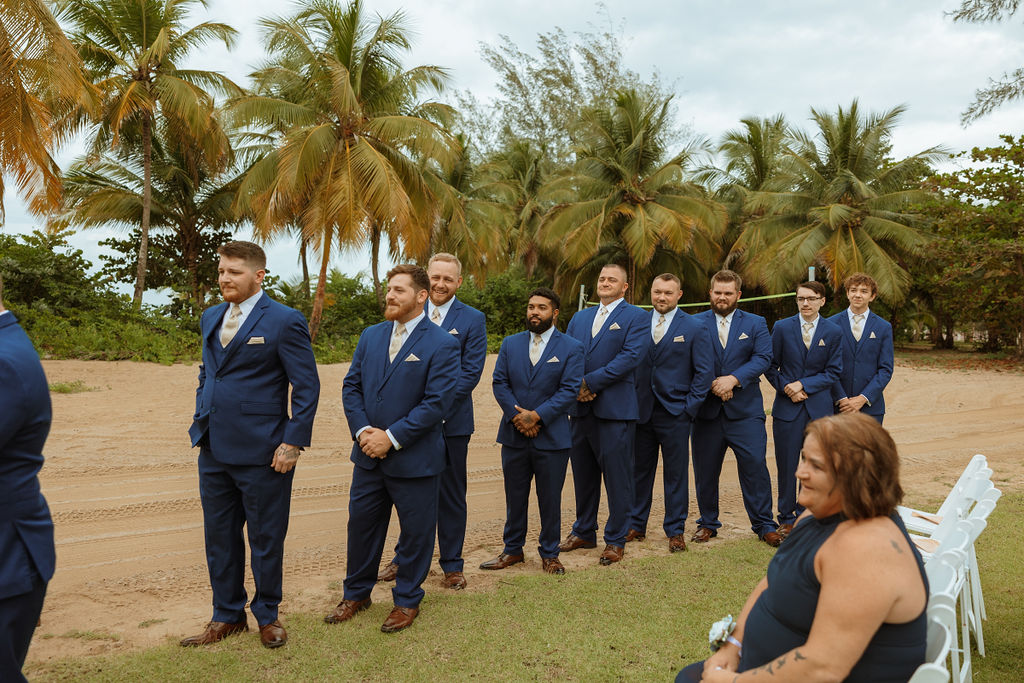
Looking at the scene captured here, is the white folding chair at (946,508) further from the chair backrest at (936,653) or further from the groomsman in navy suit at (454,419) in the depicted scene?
the groomsman in navy suit at (454,419)

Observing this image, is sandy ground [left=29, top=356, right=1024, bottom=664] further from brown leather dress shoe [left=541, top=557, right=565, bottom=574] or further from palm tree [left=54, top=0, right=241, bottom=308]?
palm tree [left=54, top=0, right=241, bottom=308]

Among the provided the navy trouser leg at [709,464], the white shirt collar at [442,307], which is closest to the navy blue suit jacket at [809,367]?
the navy trouser leg at [709,464]

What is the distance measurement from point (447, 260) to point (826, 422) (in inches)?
150

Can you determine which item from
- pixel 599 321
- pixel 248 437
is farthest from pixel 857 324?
pixel 248 437

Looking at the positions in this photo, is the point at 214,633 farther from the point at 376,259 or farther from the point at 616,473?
the point at 376,259

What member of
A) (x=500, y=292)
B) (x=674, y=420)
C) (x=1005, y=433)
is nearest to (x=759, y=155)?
(x=500, y=292)

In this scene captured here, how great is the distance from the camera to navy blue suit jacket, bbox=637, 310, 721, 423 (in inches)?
245

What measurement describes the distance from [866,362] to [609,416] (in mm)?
2619

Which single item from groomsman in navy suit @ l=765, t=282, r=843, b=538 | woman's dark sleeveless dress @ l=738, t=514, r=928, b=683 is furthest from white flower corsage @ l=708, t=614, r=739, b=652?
groomsman in navy suit @ l=765, t=282, r=843, b=538

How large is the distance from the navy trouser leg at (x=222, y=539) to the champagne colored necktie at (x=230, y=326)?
655mm

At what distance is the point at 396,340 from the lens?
4672mm

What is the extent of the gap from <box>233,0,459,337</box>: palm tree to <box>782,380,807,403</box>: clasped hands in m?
12.9

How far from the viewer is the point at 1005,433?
12.1 m

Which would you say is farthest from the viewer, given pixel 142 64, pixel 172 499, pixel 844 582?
pixel 142 64
